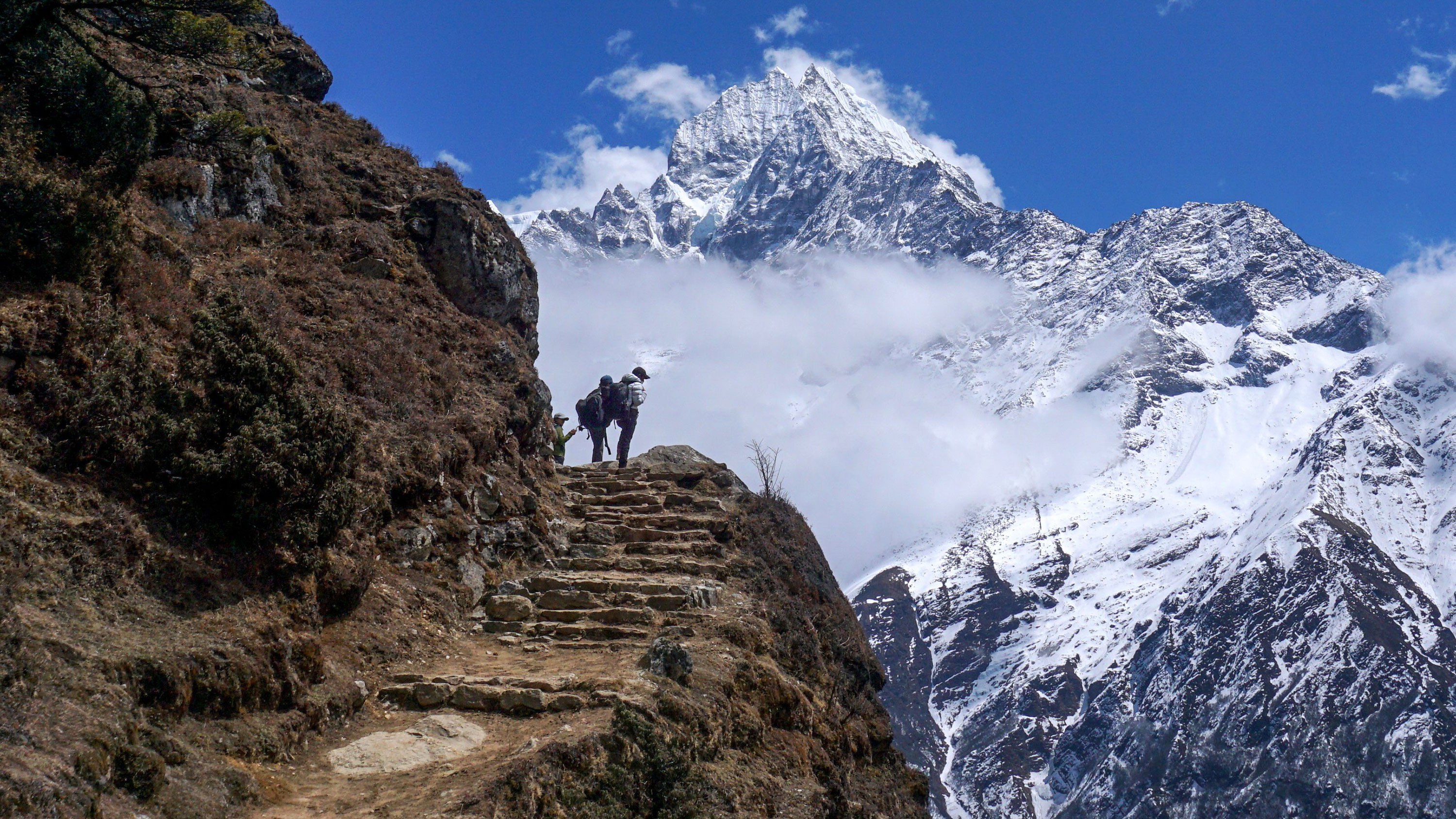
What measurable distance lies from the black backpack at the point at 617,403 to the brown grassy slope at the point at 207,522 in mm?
3120

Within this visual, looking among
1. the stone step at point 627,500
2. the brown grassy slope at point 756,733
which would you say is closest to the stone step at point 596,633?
the brown grassy slope at point 756,733

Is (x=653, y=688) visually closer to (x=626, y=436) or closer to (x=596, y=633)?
(x=596, y=633)

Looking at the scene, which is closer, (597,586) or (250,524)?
(250,524)

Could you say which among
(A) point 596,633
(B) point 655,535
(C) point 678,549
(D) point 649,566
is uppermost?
(B) point 655,535

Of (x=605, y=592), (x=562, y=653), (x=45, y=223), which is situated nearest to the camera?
(x=45, y=223)

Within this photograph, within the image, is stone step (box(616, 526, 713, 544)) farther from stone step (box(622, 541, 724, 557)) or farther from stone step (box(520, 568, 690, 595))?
stone step (box(520, 568, 690, 595))

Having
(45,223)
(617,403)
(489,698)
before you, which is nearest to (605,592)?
(489,698)

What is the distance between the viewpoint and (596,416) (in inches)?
939

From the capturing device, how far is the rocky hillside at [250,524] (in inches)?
301

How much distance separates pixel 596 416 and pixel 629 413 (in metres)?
1.21

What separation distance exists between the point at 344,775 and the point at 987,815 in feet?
632

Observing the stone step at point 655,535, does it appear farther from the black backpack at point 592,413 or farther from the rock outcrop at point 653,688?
the black backpack at point 592,413

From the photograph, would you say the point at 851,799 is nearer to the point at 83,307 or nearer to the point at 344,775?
the point at 344,775

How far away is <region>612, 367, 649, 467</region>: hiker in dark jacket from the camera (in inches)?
893
